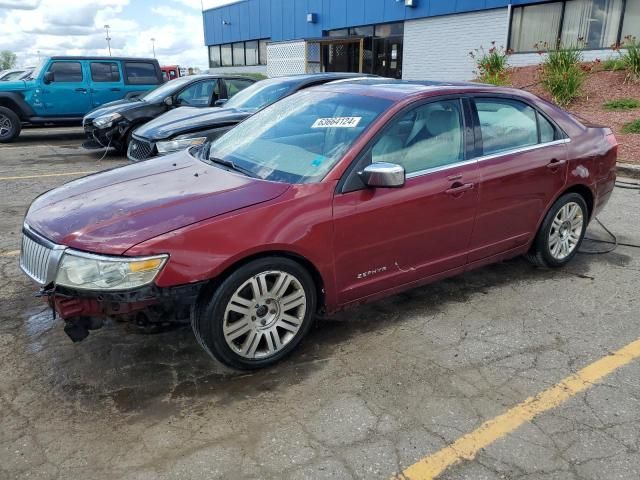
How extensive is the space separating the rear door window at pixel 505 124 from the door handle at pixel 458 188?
33 cm

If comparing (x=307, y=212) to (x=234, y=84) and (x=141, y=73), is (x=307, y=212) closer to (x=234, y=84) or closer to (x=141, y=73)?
(x=234, y=84)

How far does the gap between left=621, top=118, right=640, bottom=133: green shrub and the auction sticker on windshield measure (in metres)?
8.77

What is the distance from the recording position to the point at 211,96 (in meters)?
10.4

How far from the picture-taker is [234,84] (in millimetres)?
11164

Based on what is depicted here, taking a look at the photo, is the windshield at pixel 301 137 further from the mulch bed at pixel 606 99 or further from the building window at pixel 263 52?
the building window at pixel 263 52

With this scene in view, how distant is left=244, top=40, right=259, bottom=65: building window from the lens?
112 ft

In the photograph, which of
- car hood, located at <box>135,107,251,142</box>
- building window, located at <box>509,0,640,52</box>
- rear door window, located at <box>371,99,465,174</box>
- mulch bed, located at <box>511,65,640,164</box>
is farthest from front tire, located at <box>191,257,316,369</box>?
building window, located at <box>509,0,640,52</box>

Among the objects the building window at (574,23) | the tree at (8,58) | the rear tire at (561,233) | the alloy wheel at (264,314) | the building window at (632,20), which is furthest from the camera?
the tree at (8,58)

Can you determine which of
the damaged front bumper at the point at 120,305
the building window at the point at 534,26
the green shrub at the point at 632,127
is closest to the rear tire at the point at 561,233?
the damaged front bumper at the point at 120,305

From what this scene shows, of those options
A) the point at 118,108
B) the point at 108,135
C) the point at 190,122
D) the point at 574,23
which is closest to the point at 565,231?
the point at 190,122

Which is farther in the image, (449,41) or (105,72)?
(449,41)

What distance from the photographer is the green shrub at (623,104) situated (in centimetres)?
1148

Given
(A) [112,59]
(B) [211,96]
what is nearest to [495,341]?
(B) [211,96]

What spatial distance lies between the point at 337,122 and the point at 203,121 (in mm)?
4321
